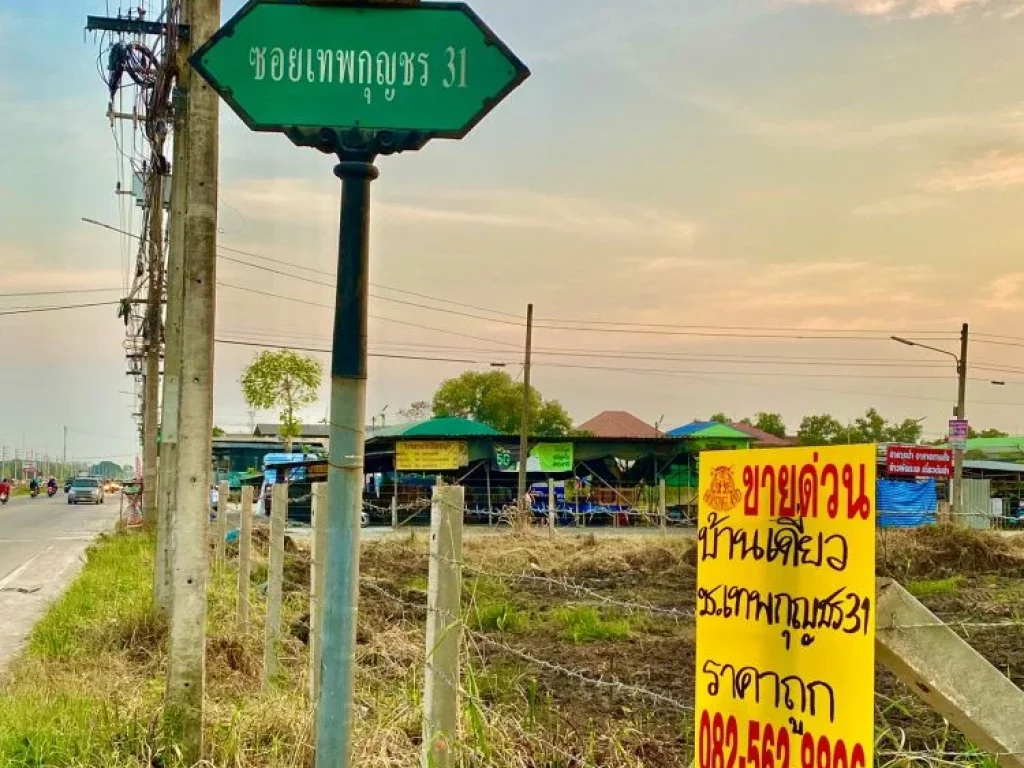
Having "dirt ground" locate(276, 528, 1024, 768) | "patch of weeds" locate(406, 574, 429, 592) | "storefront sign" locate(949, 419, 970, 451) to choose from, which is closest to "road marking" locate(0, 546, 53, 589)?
"dirt ground" locate(276, 528, 1024, 768)

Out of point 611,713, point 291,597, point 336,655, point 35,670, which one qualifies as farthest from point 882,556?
point 336,655

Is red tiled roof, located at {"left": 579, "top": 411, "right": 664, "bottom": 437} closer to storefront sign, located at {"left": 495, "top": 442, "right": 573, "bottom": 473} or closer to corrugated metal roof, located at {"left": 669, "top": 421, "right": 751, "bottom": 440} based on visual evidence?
corrugated metal roof, located at {"left": 669, "top": 421, "right": 751, "bottom": 440}

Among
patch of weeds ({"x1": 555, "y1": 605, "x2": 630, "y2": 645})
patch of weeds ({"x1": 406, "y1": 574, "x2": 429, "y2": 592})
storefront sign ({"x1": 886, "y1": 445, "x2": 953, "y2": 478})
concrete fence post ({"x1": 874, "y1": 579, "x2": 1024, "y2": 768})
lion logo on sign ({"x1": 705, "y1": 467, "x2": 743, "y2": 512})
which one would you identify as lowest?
patch of weeds ({"x1": 406, "y1": 574, "x2": 429, "y2": 592})

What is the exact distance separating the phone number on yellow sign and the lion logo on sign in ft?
1.57

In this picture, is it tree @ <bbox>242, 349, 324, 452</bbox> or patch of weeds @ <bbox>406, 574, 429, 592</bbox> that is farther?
tree @ <bbox>242, 349, 324, 452</bbox>

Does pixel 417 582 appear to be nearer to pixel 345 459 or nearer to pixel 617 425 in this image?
pixel 345 459

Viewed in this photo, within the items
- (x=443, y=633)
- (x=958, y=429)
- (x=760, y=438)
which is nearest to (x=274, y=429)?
(x=760, y=438)

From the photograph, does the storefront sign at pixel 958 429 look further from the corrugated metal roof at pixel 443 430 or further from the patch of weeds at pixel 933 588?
the corrugated metal roof at pixel 443 430

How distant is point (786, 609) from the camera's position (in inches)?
91.7

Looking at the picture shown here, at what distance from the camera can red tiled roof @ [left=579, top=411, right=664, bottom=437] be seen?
217ft

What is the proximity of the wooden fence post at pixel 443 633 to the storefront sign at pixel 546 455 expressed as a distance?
34.9 m

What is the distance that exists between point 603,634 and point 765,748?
28.9ft

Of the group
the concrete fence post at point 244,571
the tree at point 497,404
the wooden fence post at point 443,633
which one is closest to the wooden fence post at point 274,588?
the concrete fence post at point 244,571

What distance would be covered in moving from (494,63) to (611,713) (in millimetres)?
5201
